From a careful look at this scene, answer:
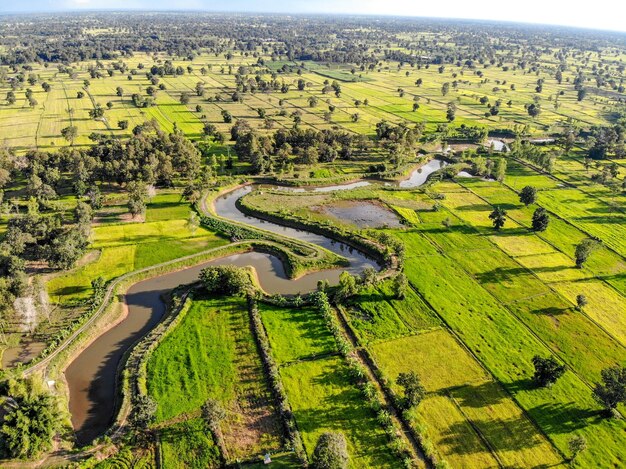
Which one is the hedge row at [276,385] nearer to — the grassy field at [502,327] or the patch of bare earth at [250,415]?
the patch of bare earth at [250,415]

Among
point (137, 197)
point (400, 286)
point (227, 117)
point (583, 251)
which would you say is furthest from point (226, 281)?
point (227, 117)

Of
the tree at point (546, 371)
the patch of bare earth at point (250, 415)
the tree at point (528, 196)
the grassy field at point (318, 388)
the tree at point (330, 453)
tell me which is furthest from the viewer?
the tree at point (528, 196)

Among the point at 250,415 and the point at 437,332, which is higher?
the point at 437,332

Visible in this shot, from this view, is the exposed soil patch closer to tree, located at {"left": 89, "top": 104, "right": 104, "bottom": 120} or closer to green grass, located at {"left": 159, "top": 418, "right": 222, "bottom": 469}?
green grass, located at {"left": 159, "top": 418, "right": 222, "bottom": 469}

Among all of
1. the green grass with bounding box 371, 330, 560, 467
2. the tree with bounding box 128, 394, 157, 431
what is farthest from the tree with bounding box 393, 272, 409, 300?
the tree with bounding box 128, 394, 157, 431

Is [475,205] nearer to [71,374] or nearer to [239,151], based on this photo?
[239,151]

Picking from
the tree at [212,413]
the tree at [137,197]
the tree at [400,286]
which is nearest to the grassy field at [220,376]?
the tree at [212,413]

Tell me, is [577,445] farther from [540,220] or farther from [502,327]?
[540,220]
